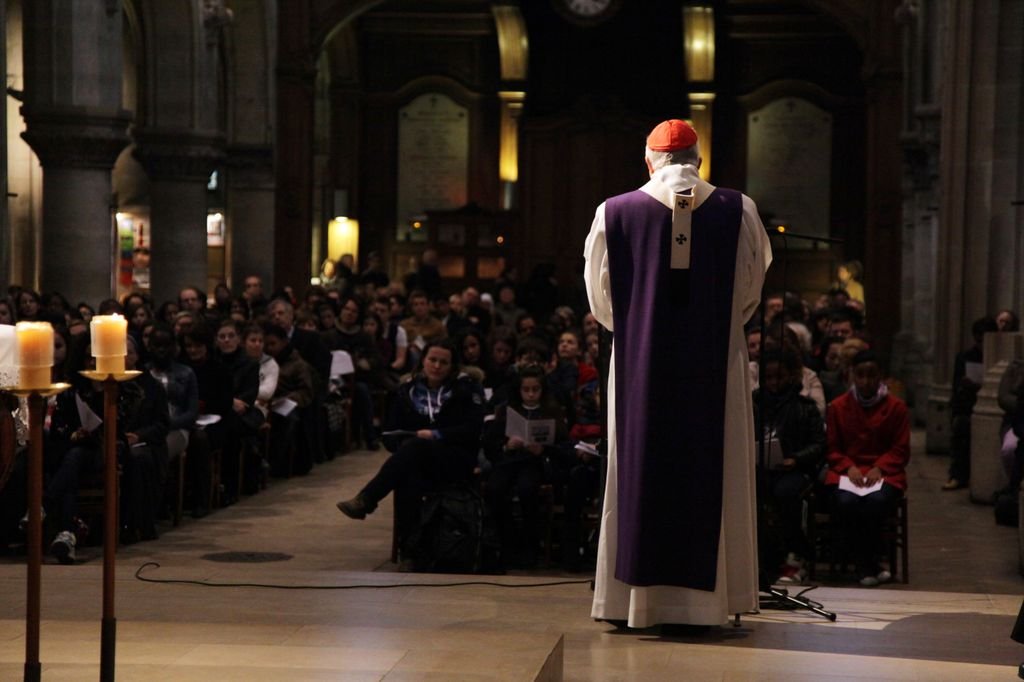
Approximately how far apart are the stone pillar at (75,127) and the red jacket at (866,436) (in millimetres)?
8918

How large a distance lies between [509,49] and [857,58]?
217 inches

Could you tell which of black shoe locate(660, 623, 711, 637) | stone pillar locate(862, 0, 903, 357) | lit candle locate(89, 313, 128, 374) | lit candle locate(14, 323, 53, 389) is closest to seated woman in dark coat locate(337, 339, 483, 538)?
black shoe locate(660, 623, 711, 637)

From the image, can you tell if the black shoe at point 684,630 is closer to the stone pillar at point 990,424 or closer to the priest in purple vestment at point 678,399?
the priest in purple vestment at point 678,399

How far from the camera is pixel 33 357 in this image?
445cm

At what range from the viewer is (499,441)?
10.3 metres

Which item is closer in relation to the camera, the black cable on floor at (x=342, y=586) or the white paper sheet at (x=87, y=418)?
the black cable on floor at (x=342, y=586)

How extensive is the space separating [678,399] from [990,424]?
252 inches

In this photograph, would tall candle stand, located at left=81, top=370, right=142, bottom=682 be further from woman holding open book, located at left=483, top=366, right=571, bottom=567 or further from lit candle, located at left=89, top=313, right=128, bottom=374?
woman holding open book, located at left=483, top=366, right=571, bottom=567

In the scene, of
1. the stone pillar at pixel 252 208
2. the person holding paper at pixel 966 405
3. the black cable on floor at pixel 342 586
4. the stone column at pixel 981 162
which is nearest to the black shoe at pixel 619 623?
the black cable on floor at pixel 342 586

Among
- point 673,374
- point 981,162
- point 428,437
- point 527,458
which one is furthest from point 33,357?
point 981,162

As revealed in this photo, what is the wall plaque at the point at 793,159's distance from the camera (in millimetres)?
28844

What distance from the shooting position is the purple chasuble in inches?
279

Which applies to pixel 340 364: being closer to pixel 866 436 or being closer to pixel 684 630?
pixel 866 436

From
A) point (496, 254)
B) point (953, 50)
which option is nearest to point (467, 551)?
point (953, 50)
